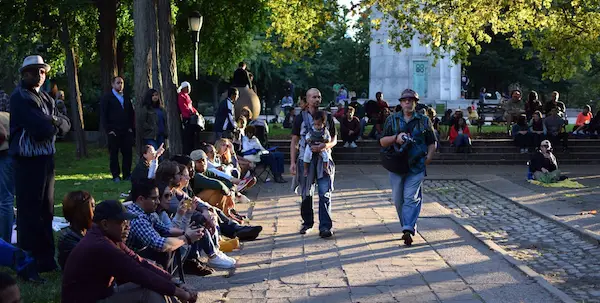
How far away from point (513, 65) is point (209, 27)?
28327 mm

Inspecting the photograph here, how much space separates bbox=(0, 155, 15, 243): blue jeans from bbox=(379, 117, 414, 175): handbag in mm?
4349

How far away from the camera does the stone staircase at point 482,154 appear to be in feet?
73.2

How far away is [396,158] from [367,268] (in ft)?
6.21

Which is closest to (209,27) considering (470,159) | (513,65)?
(470,159)

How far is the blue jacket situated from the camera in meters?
7.46

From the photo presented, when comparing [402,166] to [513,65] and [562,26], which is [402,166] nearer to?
[562,26]

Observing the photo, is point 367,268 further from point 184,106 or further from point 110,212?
point 184,106

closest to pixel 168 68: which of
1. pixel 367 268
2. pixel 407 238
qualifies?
pixel 407 238

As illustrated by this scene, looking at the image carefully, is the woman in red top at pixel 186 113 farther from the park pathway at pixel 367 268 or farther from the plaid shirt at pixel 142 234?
the plaid shirt at pixel 142 234

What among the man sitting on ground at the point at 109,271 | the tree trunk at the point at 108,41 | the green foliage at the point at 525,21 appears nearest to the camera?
the man sitting on ground at the point at 109,271

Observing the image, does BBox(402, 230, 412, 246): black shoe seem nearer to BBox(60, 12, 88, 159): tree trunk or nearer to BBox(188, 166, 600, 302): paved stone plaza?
BBox(188, 166, 600, 302): paved stone plaza

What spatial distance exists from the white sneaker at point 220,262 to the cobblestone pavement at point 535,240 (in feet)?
10.8

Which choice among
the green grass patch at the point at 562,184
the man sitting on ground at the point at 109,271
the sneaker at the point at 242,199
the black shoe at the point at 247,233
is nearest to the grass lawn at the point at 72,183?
the man sitting on ground at the point at 109,271

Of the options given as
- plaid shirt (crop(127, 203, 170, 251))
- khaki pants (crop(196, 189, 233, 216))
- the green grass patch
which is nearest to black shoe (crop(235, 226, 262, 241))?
khaki pants (crop(196, 189, 233, 216))
